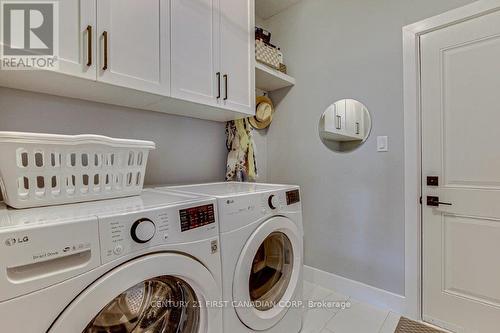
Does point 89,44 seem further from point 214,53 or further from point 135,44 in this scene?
point 214,53

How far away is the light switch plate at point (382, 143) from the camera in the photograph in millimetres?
1795

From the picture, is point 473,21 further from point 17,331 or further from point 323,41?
point 17,331

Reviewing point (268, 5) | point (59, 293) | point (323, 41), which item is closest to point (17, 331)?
point (59, 293)

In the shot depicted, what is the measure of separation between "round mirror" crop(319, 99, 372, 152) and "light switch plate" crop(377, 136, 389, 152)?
3.7 inches

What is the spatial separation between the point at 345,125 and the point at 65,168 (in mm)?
1851

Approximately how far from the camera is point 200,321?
966 mm

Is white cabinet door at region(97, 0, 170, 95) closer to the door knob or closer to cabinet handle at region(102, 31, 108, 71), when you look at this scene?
cabinet handle at region(102, 31, 108, 71)

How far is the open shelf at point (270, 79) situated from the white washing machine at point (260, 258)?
109 cm

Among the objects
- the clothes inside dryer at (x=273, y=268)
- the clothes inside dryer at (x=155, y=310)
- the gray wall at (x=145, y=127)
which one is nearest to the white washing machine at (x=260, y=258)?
the clothes inside dryer at (x=273, y=268)

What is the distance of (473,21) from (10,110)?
102 inches

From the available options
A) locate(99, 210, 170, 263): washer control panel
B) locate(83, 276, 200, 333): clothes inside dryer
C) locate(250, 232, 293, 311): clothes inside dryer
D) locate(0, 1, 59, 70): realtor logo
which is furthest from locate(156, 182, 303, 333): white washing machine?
locate(0, 1, 59, 70): realtor logo

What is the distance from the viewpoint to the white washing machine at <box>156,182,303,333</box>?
1.08m

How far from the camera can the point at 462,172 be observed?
1535mm

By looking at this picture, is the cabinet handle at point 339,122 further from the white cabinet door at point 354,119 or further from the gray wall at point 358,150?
the gray wall at point 358,150
